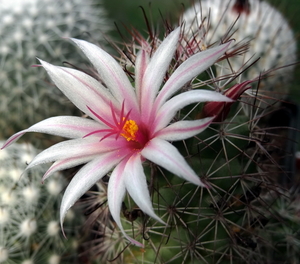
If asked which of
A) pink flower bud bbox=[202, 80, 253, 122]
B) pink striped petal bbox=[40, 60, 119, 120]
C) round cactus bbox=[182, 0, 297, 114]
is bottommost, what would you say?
round cactus bbox=[182, 0, 297, 114]

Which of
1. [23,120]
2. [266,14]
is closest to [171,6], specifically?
[266,14]

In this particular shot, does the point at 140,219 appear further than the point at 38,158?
Yes

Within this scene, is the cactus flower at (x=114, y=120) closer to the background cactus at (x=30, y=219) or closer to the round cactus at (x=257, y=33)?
the background cactus at (x=30, y=219)

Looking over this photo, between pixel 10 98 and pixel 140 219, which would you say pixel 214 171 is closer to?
pixel 140 219

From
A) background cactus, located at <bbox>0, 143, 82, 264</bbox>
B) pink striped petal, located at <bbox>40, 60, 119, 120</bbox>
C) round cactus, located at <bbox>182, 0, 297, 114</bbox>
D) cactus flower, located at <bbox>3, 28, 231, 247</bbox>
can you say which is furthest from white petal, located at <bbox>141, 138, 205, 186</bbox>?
round cactus, located at <bbox>182, 0, 297, 114</bbox>

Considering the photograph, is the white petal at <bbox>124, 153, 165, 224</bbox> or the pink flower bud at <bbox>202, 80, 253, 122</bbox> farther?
the pink flower bud at <bbox>202, 80, 253, 122</bbox>

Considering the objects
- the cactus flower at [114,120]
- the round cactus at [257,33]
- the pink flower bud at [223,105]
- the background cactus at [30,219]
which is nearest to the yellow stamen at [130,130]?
the cactus flower at [114,120]

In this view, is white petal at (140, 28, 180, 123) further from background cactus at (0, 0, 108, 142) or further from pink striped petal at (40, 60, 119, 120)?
background cactus at (0, 0, 108, 142)
